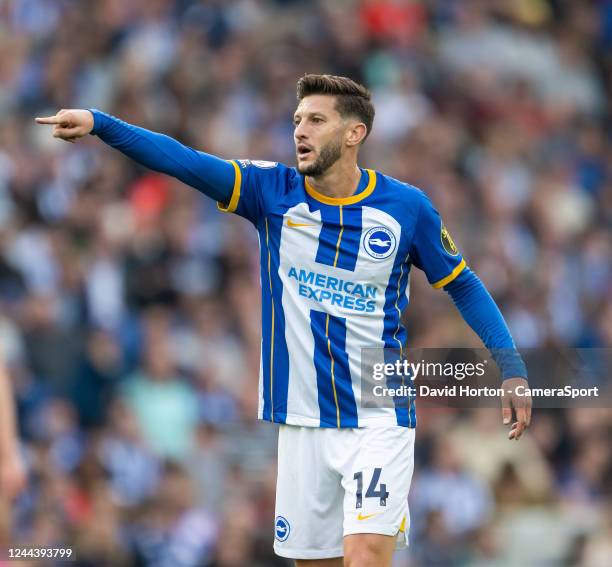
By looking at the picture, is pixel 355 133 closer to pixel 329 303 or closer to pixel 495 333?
pixel 329 303

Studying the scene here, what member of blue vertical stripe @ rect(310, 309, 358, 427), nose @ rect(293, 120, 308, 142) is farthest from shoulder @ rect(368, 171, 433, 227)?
blue vertical stripe @ rect(310, 309, 358, 427)

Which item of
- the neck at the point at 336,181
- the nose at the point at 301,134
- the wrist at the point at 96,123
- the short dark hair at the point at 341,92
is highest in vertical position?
the short dark hair at the point at 341,92

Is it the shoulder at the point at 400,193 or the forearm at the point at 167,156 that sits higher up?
the forearm at the point at 167,156

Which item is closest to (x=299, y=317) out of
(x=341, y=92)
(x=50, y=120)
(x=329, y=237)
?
(x=329, y=237)

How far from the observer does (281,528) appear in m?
6.96

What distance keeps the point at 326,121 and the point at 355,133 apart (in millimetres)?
184

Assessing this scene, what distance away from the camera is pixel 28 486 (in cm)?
999

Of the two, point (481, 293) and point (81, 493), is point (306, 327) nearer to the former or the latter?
point (481, 293)

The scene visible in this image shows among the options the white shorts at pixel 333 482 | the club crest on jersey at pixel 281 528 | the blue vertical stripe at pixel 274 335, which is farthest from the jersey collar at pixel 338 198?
the club crest on jersey at pixel 281 528

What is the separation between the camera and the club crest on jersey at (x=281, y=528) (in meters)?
6.93

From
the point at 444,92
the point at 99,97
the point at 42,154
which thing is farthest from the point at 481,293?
the point at 444,92

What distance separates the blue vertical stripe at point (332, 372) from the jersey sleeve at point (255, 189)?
58cm

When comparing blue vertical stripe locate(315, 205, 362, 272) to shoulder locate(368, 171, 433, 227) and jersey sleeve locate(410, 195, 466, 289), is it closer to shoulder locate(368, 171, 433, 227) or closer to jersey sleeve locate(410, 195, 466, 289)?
shoulder locate(368, 171, 433, 227)

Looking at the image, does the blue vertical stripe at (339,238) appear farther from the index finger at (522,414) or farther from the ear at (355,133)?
the index finger at (522,414)
